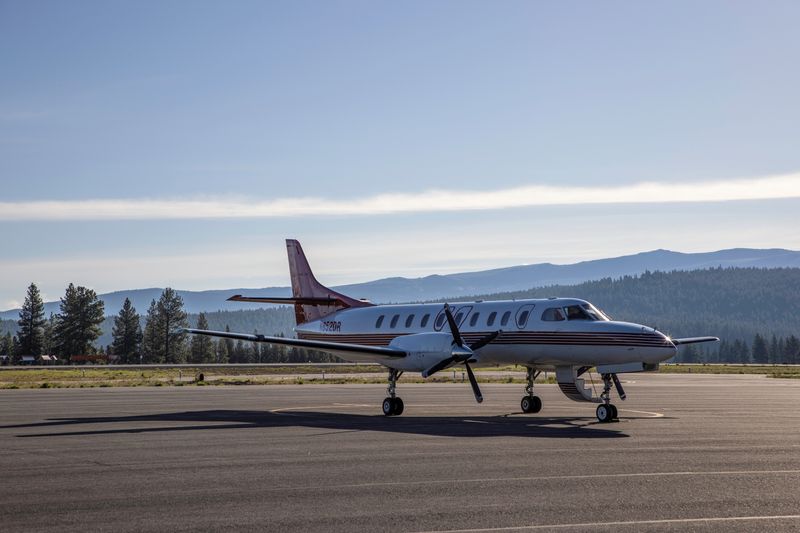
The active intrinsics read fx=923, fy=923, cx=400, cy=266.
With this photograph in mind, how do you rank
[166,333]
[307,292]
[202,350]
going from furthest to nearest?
[202,350] → [166,333] → [307,292]

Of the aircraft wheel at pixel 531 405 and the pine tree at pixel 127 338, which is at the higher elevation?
the pine tree at pixel 127 338

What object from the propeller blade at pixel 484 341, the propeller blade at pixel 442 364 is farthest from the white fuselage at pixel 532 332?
the propeller blade at pixel 484 341

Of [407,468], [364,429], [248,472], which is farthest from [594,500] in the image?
[364,429]

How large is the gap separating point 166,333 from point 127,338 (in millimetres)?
6209

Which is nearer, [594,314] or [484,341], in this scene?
[594,314]

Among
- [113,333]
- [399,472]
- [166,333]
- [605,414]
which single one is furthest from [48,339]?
[399,472]

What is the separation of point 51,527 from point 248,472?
530 centimetres

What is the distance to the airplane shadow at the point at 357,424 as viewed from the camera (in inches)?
964

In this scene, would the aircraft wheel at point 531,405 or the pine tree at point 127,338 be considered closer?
the aircraft wheel at point 531,405

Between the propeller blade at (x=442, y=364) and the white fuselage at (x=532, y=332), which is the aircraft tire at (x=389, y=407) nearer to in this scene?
the white fuselage at (x=532, y=332)

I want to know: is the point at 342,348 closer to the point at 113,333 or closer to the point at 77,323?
the point at 77,323

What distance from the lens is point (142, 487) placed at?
585 inches

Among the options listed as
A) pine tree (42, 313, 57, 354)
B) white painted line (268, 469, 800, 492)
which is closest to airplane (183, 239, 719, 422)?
white painted line (268, 469, 800, 492)

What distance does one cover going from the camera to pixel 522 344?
105 feet
